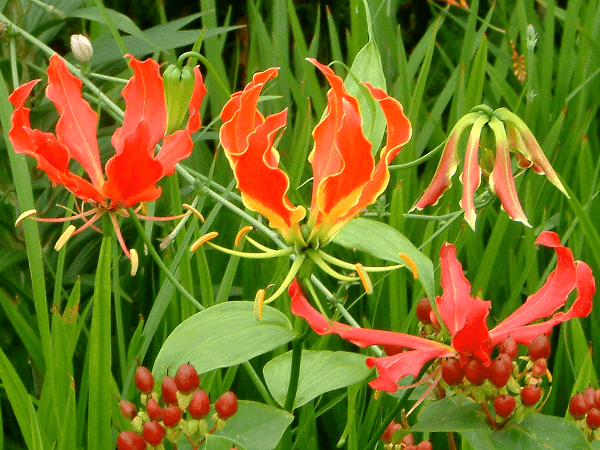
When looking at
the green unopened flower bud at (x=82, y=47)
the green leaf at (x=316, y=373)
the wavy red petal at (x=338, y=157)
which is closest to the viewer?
the wavy red petal at (x=338, y=157)

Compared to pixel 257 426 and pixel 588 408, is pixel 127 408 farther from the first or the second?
Answer: pixel 588 408

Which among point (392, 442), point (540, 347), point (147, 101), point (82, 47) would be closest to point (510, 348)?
point (540, 347)

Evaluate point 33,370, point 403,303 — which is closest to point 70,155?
point 403,303

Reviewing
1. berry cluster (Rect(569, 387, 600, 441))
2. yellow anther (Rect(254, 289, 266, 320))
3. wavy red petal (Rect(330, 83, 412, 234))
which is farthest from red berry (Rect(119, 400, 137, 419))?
berry cluster (Rect(569, 387, 600, 441))

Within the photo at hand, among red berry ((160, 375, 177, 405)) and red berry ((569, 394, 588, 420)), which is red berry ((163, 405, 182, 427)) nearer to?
red berry ((160, 375, 177, 405))

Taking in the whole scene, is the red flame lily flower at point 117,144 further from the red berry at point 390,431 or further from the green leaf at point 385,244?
the red berry at point 390,431

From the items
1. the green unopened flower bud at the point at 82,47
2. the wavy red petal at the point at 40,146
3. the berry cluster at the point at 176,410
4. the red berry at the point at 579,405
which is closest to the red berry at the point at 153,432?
the berry cluster at the point at 176,410

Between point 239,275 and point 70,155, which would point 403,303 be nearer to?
point 239,275
